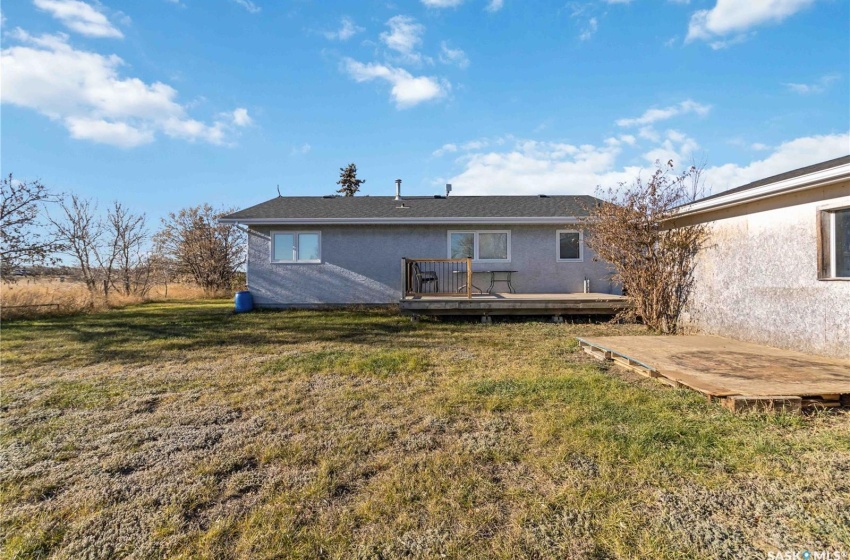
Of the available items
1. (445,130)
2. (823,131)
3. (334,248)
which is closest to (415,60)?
(445,130)

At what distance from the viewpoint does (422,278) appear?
426 inches

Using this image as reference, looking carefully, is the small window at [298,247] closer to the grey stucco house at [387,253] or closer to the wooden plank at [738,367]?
the grey stucco house at [387,253]

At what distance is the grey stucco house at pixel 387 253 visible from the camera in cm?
1104

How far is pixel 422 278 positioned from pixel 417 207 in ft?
8.11

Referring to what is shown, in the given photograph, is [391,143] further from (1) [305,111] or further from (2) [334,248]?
(2) [334,248]

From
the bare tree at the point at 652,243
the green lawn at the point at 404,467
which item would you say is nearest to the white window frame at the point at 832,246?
the bare tree at the point at 652,243

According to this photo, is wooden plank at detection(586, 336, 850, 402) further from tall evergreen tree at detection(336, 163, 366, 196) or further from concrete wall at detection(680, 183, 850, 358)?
tall evergreen tree at detection(336, 163, 366, 196)

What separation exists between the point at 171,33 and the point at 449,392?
386 inches

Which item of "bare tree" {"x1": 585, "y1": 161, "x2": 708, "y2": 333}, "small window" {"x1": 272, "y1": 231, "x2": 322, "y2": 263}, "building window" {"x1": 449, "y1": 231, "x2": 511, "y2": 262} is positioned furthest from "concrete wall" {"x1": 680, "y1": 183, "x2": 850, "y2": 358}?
"small window" {"x1": 272, "y1": 231, "x2": 322, "y2": 263}

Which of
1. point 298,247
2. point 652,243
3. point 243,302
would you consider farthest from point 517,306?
point 243,302

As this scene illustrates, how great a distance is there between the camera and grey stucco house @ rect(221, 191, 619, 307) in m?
11.0

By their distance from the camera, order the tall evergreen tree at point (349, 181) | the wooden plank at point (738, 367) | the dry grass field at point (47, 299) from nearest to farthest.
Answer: the wooden plank at point (738, 367) → the dry grass field at point (47, 299) → the tall evergreen tree at point (349, 181)

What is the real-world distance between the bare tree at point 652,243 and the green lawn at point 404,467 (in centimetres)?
377

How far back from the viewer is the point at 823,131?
15969mm
